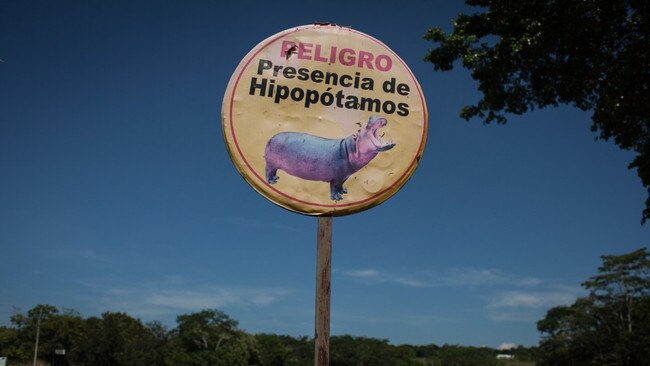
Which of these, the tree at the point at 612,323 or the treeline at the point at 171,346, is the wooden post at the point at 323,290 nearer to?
the tree at the point at 612,323

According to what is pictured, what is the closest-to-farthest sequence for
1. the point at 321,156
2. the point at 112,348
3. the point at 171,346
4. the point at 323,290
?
the point at 323,290, the point at 321,156, the point at 112,348, the point at 171,346

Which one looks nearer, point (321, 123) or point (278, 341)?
point (321, 123)

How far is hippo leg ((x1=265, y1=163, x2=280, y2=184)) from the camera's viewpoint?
3421 millimetres

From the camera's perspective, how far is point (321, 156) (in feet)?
11.4

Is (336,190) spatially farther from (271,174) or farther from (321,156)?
(271,174)

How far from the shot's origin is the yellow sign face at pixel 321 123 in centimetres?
344

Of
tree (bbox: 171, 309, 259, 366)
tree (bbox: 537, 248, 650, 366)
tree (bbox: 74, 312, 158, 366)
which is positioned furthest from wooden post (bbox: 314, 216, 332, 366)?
tree (bbox: 171, 309, 259, 366)

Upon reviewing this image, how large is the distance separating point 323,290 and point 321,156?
860 mm

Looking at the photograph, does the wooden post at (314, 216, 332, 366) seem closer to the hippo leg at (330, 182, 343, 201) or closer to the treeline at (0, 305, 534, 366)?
the hippo leg at (330, 182, 343, 201)

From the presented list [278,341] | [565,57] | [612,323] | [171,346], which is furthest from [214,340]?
[565,57]

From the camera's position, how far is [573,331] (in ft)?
152

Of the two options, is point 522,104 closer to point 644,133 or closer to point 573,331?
point 644,133

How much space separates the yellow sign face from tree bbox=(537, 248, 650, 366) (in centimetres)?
4271

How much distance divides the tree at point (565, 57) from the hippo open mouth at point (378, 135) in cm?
717
